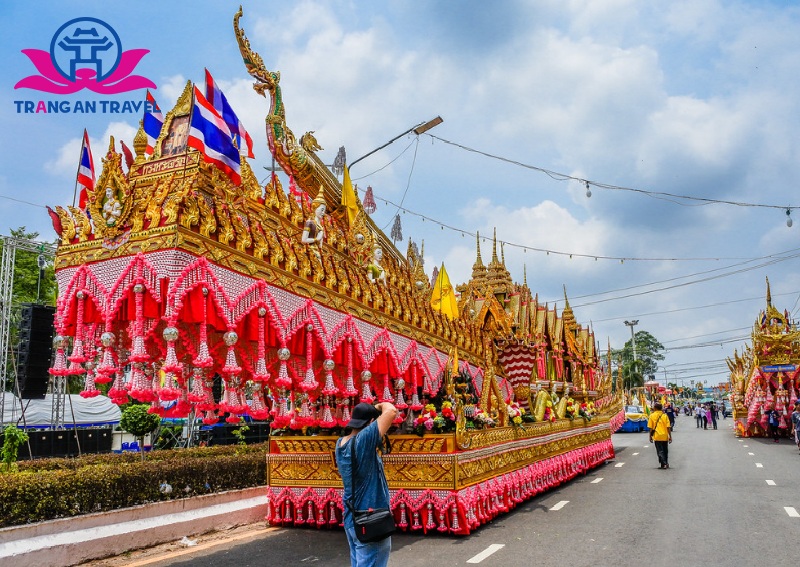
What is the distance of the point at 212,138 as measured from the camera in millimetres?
5676

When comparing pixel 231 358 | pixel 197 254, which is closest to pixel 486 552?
pixel 231 358

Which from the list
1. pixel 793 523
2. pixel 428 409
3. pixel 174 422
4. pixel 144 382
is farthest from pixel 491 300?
pixel 174 422

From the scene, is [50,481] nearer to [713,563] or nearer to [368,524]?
[368,524]

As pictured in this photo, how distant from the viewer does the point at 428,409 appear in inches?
307

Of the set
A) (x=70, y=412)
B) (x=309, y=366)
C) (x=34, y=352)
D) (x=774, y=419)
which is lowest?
(x=774, y=419)

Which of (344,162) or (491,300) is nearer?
(344,162)

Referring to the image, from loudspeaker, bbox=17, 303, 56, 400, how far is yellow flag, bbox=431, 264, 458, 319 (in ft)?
33.8

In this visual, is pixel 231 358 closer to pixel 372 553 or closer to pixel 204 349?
pixel 204 349

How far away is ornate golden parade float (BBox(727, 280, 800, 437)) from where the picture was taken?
2398 centimetres

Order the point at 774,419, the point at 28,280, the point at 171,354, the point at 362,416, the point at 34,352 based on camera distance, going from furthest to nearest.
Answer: the point at 28,280 < the point at 774,419 < the point at 34,352 < the point at 171,354 < the point at 362,416

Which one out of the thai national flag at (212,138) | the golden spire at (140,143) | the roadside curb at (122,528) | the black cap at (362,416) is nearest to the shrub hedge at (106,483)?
the roadside curb at (122,528)

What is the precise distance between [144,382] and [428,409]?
375 cm

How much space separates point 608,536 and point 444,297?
198 inches

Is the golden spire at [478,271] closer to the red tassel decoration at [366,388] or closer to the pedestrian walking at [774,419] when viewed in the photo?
the red tassel decoration at [366,388]
